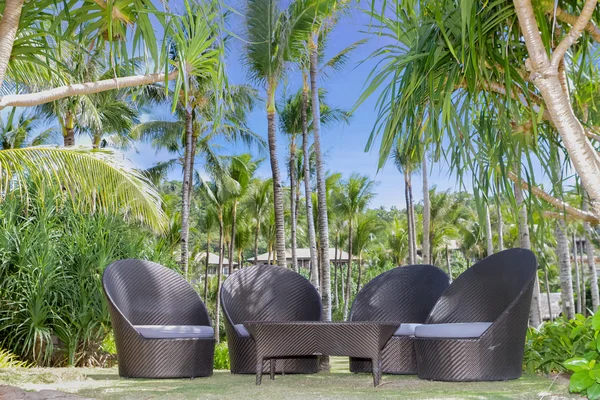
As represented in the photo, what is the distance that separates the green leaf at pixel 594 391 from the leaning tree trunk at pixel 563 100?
2.85ft

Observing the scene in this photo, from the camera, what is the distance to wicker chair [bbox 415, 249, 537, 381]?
4.16m

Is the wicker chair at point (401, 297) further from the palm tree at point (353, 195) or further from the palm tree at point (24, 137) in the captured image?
the palm tree at point (353, 195)

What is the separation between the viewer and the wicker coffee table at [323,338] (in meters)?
4.10

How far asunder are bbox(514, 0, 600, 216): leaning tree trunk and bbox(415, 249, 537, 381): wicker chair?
1.48m

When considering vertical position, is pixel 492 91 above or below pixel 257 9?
below

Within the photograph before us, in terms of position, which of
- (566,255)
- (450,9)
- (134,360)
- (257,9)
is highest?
(257,9)

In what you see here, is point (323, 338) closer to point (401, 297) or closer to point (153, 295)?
point (401, 297)

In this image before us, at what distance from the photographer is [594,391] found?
110 inches

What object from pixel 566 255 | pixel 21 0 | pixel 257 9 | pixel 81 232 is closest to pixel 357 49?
pixel 257 9

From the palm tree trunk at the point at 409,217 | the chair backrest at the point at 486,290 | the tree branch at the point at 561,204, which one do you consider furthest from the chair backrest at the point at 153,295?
the palm tree trunk at the point at 409,217

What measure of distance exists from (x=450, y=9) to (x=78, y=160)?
13.8ft

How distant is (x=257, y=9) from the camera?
1054 centimetres

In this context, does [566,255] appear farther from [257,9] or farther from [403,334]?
[257,9]

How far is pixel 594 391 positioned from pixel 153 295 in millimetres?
3936
